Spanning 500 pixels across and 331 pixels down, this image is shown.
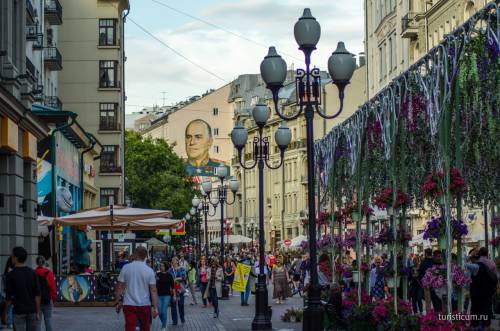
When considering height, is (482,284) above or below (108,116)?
below

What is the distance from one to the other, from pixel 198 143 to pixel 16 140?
84669mm

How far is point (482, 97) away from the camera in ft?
55.6

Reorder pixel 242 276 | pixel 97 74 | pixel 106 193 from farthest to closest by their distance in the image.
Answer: pixel 106 193 → pixel 97 74 → pixel 242 276

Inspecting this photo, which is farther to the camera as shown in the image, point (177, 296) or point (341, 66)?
point (177, 296)

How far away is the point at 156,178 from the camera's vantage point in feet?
331

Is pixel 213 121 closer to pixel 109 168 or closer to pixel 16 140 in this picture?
pixel 109 168

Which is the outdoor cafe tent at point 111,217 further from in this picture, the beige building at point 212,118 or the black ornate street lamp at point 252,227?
the beige building at point 212,118

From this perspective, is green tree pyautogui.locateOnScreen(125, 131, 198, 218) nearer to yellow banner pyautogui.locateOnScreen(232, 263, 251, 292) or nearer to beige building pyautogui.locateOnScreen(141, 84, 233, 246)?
beige building pyautogui.locateOnScreen(141, 84, 233, 246)

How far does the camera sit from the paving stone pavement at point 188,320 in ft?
89.8

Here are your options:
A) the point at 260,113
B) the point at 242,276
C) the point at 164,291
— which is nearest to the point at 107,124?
the point at 242,276

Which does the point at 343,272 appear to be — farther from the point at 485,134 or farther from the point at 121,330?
the point at 485,134

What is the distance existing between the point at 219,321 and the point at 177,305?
1.28 metres

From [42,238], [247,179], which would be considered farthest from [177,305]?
[247,179]

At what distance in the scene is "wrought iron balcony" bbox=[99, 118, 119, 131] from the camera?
7512 centimetres
